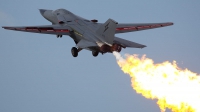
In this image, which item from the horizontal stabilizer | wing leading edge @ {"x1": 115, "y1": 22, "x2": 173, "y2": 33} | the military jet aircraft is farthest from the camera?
wing leading edge @ {"x1": 115, "y1": 22, "x2": 173, "y2": 33}

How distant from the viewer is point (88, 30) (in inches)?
2800

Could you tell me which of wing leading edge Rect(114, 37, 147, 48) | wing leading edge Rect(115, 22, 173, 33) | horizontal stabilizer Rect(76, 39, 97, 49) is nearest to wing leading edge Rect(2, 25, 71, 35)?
horizontal stabilizer Rect(76, 39, 97, 49)

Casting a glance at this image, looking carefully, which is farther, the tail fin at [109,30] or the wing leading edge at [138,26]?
the wing leading edge at [138,26]

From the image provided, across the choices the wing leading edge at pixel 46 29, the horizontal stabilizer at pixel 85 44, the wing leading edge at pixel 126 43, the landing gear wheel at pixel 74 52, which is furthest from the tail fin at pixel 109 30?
the wing leading edge at pixel 46 29

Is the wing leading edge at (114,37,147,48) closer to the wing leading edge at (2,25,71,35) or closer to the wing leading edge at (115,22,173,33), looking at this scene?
the wing leading edge at (115,22,173,33)

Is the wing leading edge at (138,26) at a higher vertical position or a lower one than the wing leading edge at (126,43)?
higher

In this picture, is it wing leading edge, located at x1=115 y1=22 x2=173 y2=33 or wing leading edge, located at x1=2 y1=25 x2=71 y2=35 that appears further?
wing leading edge, located at x1=115 y1=22 x2=173 y2=33

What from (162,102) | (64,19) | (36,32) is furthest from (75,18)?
(162,102)

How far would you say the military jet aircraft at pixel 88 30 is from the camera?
215 ft

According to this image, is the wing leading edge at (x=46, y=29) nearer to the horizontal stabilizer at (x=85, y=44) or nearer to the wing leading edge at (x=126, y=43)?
the horizontal stabilizer at (x=85, y=44)

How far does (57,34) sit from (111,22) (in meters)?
12.1

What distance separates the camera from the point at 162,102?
6669cm

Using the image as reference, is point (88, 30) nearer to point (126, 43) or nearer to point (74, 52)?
point (74, 52)

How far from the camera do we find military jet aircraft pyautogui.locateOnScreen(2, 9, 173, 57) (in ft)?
215
